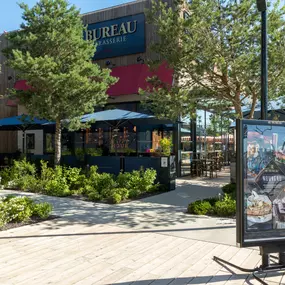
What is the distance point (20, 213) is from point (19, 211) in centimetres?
8

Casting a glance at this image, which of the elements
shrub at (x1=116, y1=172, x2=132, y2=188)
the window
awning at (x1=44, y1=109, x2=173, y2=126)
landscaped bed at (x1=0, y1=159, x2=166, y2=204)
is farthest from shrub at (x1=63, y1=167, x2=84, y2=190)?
the window

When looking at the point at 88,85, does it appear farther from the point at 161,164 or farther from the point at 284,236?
the point at 284,236

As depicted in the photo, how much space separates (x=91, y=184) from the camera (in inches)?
377

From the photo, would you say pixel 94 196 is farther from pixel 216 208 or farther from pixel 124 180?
pixel 216 208

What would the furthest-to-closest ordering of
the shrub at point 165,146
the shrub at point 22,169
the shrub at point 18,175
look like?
the shrub at point 22,169
the shrub at point 18,175
the shrub at point 165,146

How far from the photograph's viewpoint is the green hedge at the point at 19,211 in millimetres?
5828

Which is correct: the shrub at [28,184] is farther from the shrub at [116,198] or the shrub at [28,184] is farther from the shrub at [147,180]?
the shrub at [147,180]

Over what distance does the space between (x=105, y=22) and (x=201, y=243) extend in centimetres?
1362

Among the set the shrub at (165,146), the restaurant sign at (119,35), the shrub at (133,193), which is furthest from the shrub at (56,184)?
the restaurant sign at (119,35)

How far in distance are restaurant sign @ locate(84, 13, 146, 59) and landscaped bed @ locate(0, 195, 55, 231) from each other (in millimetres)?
10282

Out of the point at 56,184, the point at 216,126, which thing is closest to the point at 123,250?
the point at 56,184

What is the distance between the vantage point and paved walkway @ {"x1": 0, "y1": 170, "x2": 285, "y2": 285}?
3.63 m

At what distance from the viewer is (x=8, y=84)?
19422 millimetres

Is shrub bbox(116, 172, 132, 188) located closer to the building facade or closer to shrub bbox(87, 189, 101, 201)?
shrub bbox(87, 189, 101, 201)
